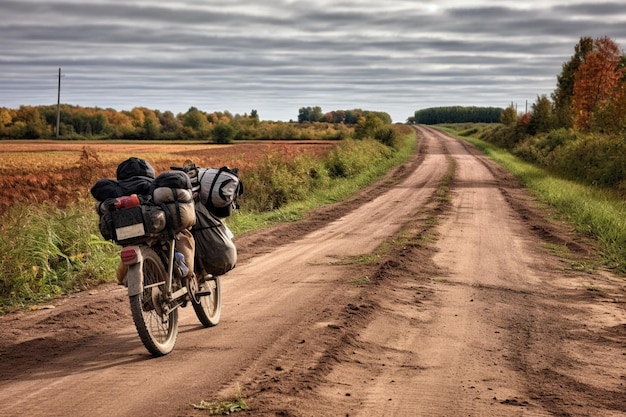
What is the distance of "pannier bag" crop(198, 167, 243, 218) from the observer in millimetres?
7062

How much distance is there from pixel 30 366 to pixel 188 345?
134 cm

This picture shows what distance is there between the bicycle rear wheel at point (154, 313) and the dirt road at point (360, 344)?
6.4 inches

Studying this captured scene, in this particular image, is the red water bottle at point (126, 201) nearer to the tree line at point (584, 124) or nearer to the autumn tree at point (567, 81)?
the tree line at point (584, 124)

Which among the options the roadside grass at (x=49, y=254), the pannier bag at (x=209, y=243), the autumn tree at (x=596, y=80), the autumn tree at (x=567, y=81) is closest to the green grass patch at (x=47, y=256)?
the roadside grass at (x=49, y=254)

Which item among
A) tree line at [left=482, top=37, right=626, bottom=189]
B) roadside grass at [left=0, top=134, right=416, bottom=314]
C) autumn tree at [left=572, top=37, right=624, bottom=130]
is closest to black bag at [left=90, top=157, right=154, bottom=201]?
roadside grass at [left=0, top=134, right=416, bottom=314]

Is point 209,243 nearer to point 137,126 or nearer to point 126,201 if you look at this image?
point 126,201

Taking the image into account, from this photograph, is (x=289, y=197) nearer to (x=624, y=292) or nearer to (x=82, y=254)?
(x=82, y=254)

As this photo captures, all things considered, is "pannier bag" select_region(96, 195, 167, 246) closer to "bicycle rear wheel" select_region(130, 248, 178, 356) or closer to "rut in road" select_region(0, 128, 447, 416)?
"bicycle rear wheel" select_region(130, 248, 178, 356)

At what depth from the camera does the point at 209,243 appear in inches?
282

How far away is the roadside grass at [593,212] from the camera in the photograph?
42.7 feet

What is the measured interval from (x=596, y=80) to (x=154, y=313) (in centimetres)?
4810

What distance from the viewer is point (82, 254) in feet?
35.7

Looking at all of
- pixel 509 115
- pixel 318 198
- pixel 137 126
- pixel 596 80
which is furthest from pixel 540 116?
pixel 137 126

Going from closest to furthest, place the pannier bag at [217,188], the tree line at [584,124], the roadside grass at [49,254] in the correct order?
the pannier bag at [217,188]
the roadside grass at [49,254]
the tree line at [584,124]
